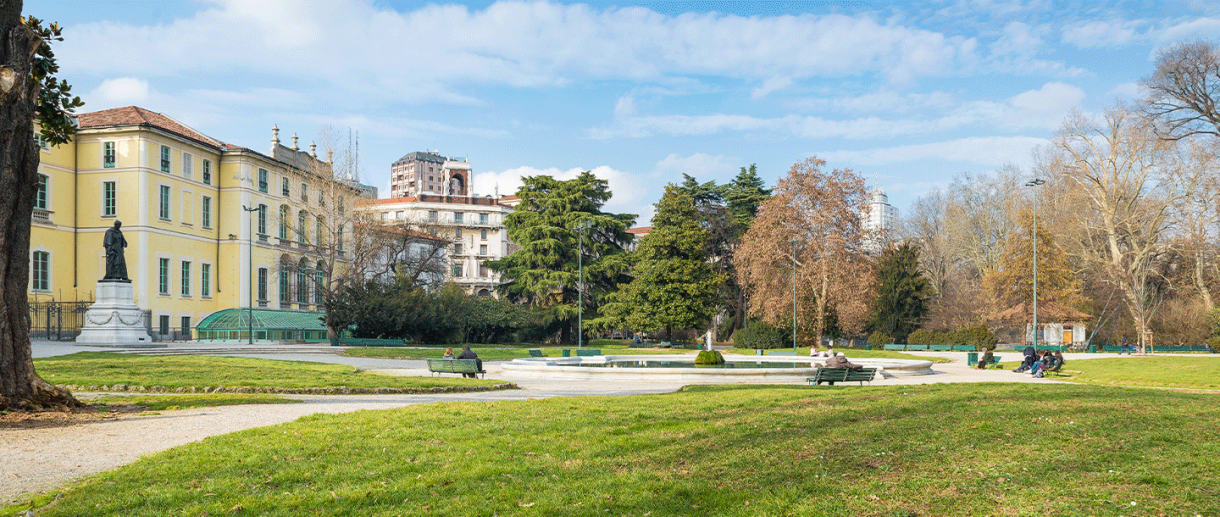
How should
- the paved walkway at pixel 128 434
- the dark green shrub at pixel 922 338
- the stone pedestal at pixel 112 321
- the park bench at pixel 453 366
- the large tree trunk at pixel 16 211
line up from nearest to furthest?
the paved walkway at pixel 128 434, the large tree trunk at pixel 16 211, the park bench at pixel 453 366, the stone pedestal at pixel 112 321, the dark green shrub at pixel 922 338

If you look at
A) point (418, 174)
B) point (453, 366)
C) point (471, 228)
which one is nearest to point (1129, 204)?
point (453, 366)

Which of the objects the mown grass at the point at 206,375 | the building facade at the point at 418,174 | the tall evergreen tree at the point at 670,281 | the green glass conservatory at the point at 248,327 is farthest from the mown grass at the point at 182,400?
the building facade at the point at 418,174

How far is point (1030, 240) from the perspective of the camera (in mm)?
53312

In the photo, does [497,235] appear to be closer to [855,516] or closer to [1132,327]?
[1132,327]

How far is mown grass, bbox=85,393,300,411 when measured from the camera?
1298 cm

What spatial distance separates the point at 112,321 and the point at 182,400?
22894 mm

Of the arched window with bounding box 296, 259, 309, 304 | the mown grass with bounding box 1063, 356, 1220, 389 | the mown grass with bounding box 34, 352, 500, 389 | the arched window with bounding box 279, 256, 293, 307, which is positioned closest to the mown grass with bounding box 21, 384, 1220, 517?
the mown grass with bounding box 34, 352, 500, 389

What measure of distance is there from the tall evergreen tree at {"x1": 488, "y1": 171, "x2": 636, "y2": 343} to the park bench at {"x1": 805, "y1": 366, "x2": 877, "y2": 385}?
34.6 m

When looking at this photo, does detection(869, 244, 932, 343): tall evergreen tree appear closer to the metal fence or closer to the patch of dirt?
the metal fence

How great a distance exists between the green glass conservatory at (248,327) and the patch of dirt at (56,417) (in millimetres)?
35855

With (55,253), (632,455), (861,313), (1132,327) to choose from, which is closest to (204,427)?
(632,455)

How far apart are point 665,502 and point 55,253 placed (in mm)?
50308

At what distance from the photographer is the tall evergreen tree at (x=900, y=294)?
5341cm

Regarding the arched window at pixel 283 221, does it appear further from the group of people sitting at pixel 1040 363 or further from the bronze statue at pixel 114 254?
the group of people sitting at pixel 1040 363
